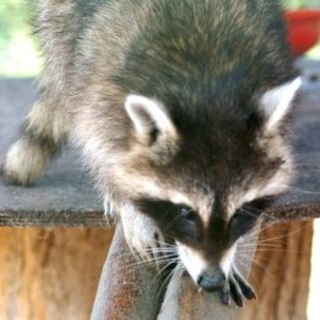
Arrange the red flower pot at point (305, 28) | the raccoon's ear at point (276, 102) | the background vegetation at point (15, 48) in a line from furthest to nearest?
the background vegetation at point (15, 48), the red flower pot at point (305, 28), the raccoon's ear at point (276, 102)

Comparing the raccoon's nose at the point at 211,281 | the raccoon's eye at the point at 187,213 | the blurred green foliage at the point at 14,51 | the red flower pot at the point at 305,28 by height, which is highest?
the raccoon's eye at the point at 187,213

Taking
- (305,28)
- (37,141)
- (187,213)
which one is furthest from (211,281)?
(305,28)

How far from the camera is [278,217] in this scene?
105 inches

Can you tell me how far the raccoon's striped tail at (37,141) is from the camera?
319 centimetres

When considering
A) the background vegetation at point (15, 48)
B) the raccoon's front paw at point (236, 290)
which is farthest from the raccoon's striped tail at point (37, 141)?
the background vegetation at point (15, 48)

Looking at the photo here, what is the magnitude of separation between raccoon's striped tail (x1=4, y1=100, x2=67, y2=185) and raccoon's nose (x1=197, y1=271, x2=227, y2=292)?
1076 millimetres

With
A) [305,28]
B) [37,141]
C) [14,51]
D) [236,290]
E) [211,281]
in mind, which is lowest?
[14,51]

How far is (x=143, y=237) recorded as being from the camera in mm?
2543

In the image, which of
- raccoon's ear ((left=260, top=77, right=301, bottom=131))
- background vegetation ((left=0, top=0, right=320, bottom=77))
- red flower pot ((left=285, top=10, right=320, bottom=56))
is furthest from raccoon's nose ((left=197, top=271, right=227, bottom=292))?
background vegetation ((left=0, top=0, right=320, bottom=77))

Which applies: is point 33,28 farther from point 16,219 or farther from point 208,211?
point 208,211

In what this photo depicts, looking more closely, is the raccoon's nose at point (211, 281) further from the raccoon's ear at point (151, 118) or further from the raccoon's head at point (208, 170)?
the raccoon's ear at point (151, 118)

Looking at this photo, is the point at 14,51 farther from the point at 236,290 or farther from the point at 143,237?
the point at 236,290

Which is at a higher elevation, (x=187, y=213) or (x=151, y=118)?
(x=151, y=118)

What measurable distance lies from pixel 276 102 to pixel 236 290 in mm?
419
